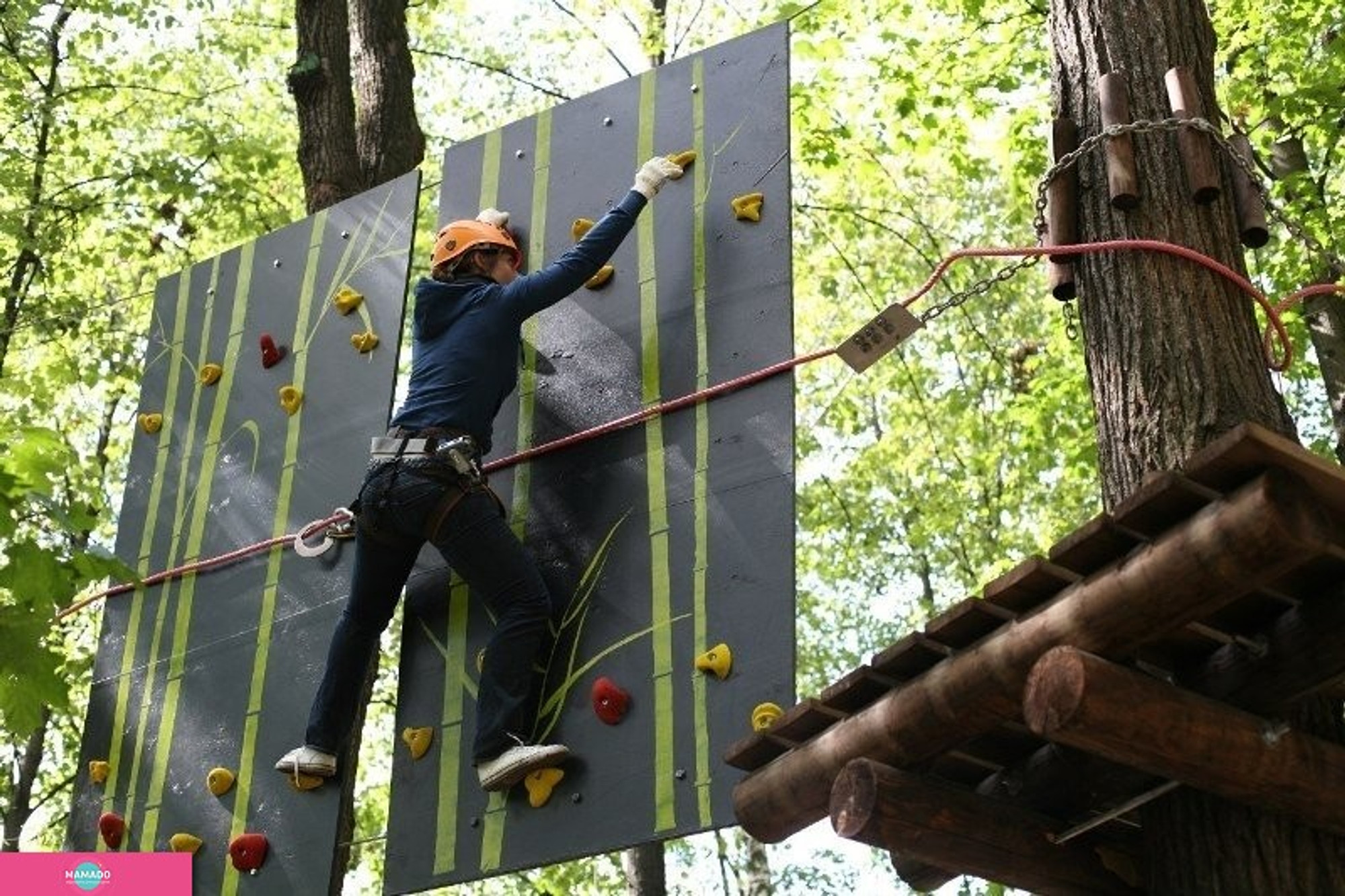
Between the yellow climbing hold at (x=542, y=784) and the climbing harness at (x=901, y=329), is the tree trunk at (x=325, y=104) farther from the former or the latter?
the yellow climbing hold at (x=542, y=784)

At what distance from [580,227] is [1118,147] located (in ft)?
6.64

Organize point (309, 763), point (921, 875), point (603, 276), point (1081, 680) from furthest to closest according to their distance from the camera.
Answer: point (603, 276)
point (309, 763)
point (921, 875)
point (1081, 680)

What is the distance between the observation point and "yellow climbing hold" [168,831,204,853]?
679 centimetres

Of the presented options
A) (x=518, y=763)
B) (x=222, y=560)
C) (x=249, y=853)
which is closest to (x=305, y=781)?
(x=249, y=853)

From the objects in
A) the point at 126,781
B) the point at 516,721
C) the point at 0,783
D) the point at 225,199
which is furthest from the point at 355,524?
the point at 0,783

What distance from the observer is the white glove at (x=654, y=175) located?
630cm

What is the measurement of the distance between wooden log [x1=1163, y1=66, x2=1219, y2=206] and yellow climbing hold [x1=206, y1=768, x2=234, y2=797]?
12.3 ft

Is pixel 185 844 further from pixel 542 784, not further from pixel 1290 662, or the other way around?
pixel 1290 662

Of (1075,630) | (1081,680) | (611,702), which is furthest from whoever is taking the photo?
(611,702)

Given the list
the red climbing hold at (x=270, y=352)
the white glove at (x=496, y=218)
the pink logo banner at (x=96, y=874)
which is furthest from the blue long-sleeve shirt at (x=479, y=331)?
the pink logo banner at (x=96, y=874)

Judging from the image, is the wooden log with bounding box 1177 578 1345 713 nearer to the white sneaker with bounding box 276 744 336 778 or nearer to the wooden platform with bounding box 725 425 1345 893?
the wooden platform with bounding box 725 425 1345 893

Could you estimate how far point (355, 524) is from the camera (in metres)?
6.58

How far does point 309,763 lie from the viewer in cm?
647

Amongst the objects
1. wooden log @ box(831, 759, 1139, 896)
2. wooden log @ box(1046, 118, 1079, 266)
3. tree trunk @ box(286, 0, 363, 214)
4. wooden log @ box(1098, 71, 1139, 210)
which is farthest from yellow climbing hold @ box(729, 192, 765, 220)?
tree trunk @ box(286, 0, 363, 214)
